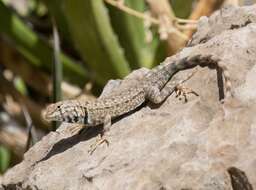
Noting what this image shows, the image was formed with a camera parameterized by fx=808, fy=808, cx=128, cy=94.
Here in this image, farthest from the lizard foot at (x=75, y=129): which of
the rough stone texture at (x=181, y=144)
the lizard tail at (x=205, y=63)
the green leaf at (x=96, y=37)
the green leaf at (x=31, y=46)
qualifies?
the green leaf at (x=31, y=46)

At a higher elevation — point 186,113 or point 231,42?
point 231,42

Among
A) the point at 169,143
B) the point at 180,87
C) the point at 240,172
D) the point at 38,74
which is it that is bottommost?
the point at 240,172

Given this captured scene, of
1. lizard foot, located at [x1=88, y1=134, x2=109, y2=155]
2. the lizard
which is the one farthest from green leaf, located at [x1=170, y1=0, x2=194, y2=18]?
lizard foot, located at [x1=88, y1=134, x2=109, y2=155]

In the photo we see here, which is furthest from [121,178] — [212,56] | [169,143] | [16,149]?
[16,149]

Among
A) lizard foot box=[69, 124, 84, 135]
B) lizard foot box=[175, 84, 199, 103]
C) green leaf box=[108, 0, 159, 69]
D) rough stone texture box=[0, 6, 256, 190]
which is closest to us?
rough stone texture box=[0, 6, 256, 190]

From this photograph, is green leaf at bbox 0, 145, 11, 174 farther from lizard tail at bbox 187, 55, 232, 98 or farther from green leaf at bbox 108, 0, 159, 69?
A: lizard tail at bbox 187, 55, 232, 98

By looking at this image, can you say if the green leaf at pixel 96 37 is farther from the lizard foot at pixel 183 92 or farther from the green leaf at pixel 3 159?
the lizard foot at pixel 183 92

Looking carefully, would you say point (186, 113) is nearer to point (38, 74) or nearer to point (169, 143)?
point (169, 143)

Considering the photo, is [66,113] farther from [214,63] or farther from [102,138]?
[214,63]
